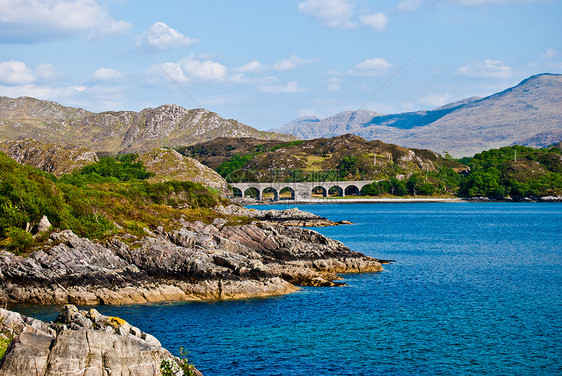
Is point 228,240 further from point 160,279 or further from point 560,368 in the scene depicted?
point 560,368

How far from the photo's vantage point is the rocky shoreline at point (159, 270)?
41106 millimetres

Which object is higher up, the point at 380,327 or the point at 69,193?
the point at 69,193

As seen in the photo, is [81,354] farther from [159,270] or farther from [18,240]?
[18,240]

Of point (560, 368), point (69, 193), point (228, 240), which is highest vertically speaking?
point (69, 193)

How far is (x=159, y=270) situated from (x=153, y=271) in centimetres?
51

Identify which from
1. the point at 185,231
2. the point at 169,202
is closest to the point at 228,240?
the point at 185,231

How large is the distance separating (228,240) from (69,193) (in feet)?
61.6

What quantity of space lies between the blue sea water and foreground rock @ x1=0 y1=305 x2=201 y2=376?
8.84 meters

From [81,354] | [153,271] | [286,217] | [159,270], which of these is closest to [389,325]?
[159,270]

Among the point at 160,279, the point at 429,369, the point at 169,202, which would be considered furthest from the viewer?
the point at 169,202

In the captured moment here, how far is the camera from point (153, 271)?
4566 cm

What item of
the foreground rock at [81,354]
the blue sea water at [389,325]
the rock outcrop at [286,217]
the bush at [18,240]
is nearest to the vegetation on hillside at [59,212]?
the bush at [18,240]

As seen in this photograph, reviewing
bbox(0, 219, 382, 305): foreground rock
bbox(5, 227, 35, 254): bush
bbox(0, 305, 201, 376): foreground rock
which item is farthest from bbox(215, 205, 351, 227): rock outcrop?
bbox(0, 305, 201, 376): foreground rock

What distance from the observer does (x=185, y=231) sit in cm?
5638
